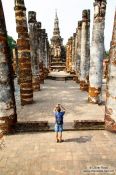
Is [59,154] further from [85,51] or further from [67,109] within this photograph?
[85,51]

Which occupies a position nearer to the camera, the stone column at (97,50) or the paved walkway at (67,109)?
the paved walkway at (67,109)

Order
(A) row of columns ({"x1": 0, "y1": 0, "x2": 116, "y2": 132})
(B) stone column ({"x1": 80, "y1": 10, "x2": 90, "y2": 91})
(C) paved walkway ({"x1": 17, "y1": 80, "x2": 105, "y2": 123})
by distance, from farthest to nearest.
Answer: (B) stone column ({"x1": 80, "y1": 10, "x2": 90, "y2": 91}) → (C) paved walkway ({"x1": 17, "y1": 80, "x2": 105, "y2": 123}) → (A) row of columns ({"x1": 0, "y1": 0, "x2": 116, "y2": 132})

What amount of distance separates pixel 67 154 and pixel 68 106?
19.0ft

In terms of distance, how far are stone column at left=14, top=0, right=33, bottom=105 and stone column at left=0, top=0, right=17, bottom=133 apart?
4.60m

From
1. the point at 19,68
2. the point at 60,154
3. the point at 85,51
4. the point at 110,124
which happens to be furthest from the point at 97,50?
the point at 60,154

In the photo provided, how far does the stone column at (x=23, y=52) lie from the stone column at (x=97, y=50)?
11.1ft

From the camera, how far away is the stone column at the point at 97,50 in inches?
520

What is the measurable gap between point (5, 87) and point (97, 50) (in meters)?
6.20

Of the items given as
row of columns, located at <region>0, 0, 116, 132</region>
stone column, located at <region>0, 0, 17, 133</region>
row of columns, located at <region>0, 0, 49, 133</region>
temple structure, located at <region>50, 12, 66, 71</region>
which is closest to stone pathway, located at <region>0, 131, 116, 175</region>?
stone column, located at <region>0, 0, 17, 133</region>

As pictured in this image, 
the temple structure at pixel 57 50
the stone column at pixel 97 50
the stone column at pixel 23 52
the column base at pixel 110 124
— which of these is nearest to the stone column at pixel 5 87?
the column base at pixel 110 124

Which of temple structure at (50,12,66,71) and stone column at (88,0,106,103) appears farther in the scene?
temple structure at (50,12,66,71)

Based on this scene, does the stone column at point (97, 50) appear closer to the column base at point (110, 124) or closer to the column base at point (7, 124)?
the column base at point (110, 124)

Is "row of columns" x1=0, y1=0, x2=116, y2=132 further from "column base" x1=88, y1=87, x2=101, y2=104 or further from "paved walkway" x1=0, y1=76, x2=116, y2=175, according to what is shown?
"paved walkway" x1=0, y1=76, x2=116, y2=175

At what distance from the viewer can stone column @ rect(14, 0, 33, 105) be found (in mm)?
13383
